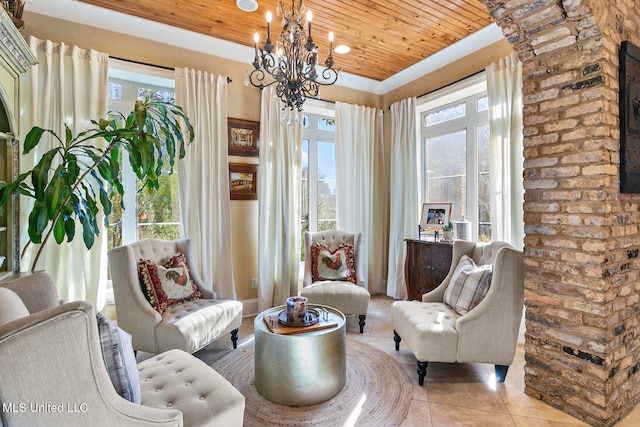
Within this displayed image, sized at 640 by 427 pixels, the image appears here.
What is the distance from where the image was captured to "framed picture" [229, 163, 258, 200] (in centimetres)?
371

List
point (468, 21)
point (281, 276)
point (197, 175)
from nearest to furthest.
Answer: point (468, 21) < point (197, 175) < point (281, 276)

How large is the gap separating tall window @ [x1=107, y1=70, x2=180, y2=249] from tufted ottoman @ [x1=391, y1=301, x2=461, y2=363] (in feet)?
7.87

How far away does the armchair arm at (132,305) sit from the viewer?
2400 mm

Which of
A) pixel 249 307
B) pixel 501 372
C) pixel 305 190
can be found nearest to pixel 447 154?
pixel 305 190

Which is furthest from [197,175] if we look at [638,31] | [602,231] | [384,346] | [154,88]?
[638,31]

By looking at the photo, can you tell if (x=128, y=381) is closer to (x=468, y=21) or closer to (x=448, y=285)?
(x=448, y=285)

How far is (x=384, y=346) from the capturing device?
9.74 feet

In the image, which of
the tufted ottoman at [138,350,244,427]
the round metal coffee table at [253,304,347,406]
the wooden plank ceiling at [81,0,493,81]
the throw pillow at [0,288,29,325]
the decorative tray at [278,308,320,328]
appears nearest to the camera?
the throw pillow at [0,288,29,325]

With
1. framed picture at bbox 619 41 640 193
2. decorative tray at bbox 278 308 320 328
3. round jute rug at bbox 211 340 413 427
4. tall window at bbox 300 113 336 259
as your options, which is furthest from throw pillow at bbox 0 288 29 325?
tall window at bbox 300 113 336 259

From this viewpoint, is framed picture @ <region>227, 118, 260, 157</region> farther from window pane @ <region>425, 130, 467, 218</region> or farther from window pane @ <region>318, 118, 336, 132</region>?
window pane @ <region>425, 130, 467, 218</region>

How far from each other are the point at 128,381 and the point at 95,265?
2168 mm

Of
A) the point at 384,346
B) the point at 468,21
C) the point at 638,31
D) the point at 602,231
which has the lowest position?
the point at 384,346

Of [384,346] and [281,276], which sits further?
[281,276]

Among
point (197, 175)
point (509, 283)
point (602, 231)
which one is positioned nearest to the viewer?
point (602, 231)
